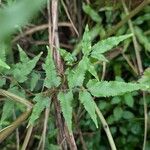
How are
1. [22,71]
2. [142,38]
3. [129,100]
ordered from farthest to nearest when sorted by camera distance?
[142,38]
[129,100]
[22,71]

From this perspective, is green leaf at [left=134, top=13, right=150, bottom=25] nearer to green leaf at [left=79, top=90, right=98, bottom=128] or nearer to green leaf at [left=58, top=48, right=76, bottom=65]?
green leaf at [left=58, top=48, right=76, bottom=65]

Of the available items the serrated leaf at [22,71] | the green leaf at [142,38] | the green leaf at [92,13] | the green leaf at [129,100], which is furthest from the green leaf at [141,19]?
the serrated leaf at [22,71]

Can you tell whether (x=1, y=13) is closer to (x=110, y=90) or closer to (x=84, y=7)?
(x=110, y=90)

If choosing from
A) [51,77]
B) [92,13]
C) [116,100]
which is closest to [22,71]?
[51,77]

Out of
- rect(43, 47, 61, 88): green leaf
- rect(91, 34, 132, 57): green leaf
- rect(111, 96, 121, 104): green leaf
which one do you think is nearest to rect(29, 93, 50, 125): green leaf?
rect(43, 47, 61, 88): green leaf

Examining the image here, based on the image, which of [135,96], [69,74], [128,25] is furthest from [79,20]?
[69,74]

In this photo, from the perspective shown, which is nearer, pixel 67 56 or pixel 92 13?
pixel 67 56

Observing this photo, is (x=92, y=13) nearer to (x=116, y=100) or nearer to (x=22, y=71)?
(x=116, y=100)

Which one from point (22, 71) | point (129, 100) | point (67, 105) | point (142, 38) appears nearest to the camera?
point (67, 105)
